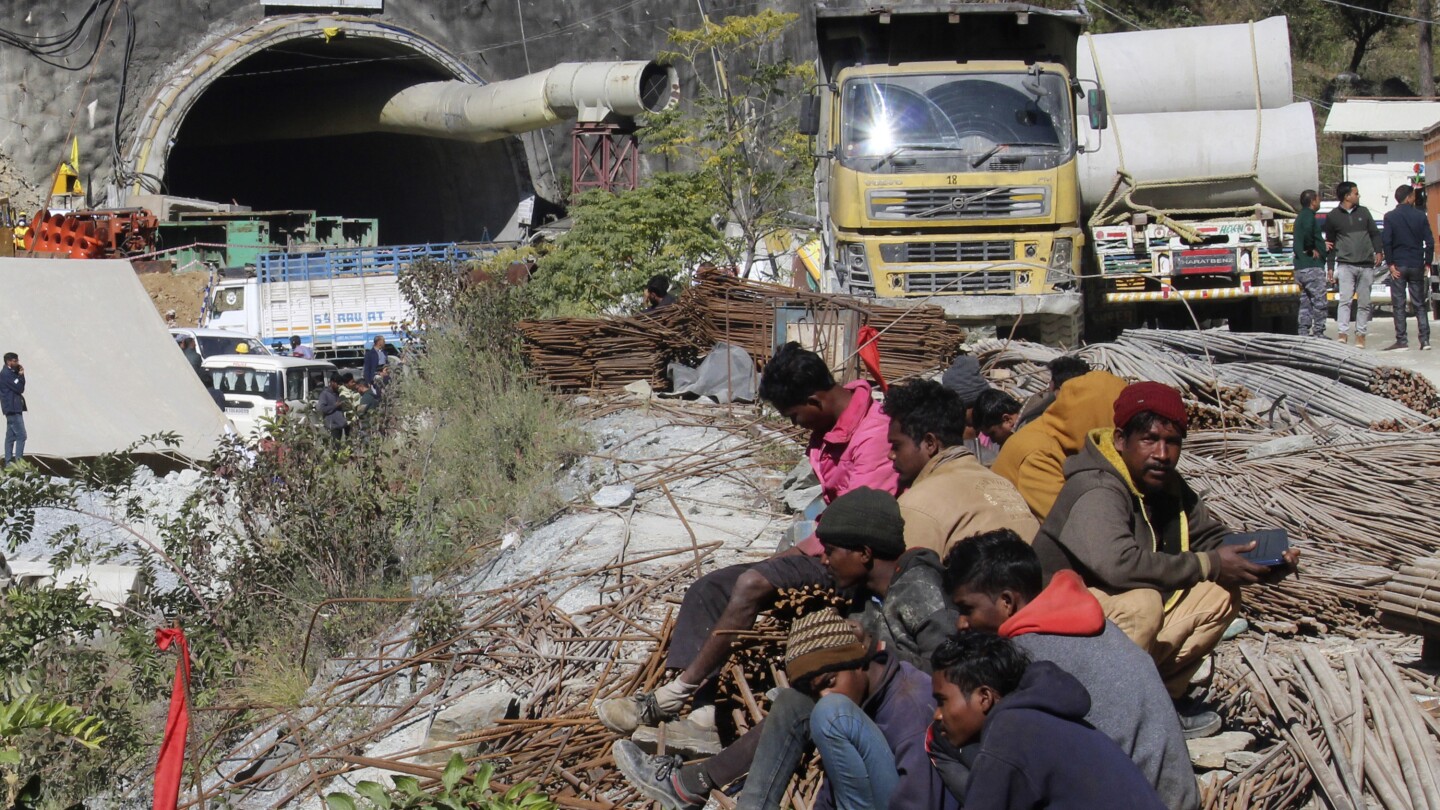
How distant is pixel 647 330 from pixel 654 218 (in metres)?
4.70

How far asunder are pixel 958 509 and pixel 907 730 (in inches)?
36.1

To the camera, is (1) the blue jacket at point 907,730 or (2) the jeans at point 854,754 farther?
(2) the jeans at point 854,754

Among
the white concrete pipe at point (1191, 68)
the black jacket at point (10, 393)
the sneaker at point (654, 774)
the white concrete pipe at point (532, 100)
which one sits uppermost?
the white concrete pipe at point (532, 100)

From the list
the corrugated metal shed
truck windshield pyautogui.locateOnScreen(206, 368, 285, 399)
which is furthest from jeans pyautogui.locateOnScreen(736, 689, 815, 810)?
the corrugated metal shed

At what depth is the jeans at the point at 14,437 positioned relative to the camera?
14.1 m

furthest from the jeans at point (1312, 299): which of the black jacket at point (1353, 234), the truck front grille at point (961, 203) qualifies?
the truck front grille at point (961, 203)

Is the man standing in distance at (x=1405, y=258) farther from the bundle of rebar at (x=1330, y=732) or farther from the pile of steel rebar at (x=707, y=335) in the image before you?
the bundle of rebar at (x=1330, y=732)

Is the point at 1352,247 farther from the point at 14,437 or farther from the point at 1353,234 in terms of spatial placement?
the point at 14,437

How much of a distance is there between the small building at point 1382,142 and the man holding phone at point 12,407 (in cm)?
2021

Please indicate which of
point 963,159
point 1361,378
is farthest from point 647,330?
point 1361,378

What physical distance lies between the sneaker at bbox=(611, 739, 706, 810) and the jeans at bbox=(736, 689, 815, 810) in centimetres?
55

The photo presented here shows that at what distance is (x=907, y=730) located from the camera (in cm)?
393

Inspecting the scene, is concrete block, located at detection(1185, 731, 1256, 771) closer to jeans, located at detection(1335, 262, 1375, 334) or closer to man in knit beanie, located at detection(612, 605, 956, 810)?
man in knit beanie, located at detection(612, 605, 956, 810)

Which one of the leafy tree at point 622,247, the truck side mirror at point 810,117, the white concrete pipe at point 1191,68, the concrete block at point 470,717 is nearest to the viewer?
the concrete block at point 470,717
